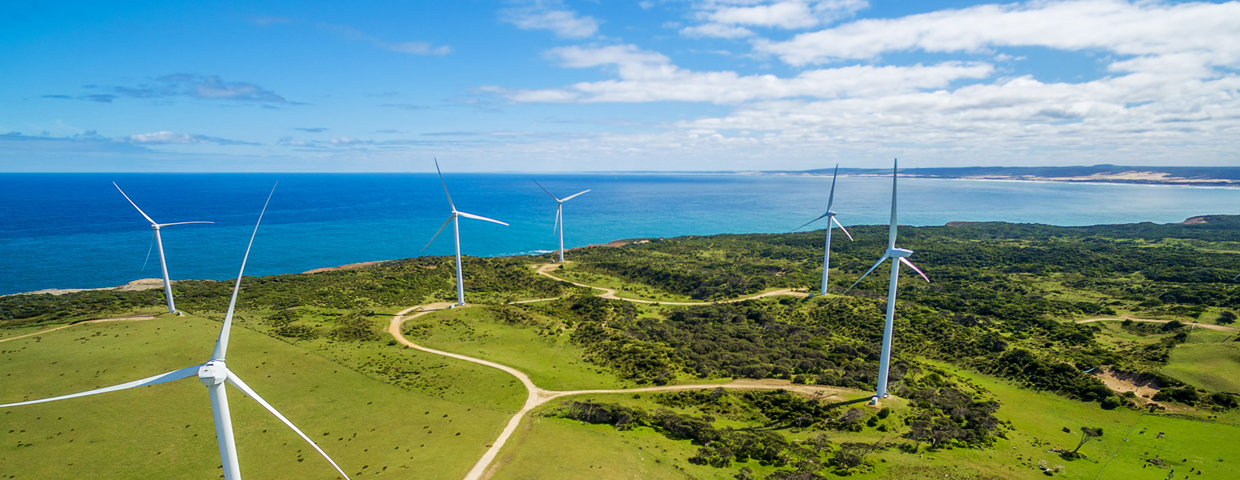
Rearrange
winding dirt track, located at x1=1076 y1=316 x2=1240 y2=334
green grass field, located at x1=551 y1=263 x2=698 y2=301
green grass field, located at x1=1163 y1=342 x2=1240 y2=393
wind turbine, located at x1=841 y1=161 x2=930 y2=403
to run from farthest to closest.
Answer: green grass field, located at x1=551 y1=263 x2=698 y2=301
winding dirt track, located at x1=1076 y1=316 x2=1240 y2=334
green grass field, located at x1=1163 y1=342 x2=1240 y2=393
wind turbine, located at x1=841 y1=161 x2=930 y2=403

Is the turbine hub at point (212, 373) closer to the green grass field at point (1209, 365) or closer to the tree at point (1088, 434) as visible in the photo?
the tree at point (1088, 434)

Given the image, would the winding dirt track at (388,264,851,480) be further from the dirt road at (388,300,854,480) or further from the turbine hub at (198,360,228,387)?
the turbine hub at (198,360,228,387)

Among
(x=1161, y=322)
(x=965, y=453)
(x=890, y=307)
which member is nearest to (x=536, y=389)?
(x=890, y=307)

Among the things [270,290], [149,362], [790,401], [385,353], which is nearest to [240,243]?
[270,290]

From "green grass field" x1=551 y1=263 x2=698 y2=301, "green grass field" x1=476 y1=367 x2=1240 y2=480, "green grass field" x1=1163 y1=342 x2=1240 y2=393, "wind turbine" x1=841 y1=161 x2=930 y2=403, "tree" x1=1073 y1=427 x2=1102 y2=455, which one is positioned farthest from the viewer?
"green grass field" x1=551 y1=263 x2=698 y2=301

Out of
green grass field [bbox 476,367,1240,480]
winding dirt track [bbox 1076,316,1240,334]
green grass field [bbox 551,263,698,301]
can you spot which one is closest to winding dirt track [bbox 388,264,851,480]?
green grass field [bbox 476,367,1240,480]

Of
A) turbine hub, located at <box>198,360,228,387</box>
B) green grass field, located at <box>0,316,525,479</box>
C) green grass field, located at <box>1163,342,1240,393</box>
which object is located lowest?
green grass field, located at <box>0,316,525,479</box>
